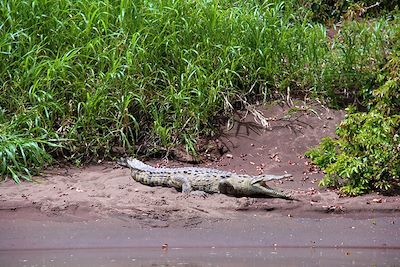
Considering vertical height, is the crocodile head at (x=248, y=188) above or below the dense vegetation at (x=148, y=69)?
below

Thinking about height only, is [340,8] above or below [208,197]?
above

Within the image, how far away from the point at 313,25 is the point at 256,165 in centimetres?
286

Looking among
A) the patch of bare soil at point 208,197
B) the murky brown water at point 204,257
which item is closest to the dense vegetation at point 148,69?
the patch of bare soil at point 208,197

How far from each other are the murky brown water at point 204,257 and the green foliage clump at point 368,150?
1.19 meters

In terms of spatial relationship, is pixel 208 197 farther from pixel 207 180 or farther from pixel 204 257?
pixel 204 257

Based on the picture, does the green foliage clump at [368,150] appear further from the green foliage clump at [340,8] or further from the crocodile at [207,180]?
the green foliage clump at [340,8]

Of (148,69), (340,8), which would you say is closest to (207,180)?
(148,69)

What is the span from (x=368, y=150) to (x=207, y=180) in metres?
1.57

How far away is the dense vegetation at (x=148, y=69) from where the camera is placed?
816 centimetres

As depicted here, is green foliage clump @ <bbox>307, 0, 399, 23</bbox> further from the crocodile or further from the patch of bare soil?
the crocodile

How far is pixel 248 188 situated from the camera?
23.4ft

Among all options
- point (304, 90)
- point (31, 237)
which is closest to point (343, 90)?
point (304, 90)

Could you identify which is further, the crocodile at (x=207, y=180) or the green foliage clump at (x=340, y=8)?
the green foliage clump at (x=340, y=8)

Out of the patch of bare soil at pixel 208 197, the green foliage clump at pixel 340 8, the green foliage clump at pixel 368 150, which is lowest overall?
the patch of bare soil at pixel 208 197
